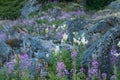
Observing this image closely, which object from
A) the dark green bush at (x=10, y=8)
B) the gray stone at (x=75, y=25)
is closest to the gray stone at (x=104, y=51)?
the gray stone at (x=75, y=25)

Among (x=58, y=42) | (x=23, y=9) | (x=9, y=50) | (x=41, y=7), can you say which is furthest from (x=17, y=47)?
(x=23, y=9)

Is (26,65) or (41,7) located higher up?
(26,65)

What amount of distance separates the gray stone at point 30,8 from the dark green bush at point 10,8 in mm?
510

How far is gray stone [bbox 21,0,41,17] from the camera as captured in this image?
21781 mm

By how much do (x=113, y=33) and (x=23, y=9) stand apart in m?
17.3

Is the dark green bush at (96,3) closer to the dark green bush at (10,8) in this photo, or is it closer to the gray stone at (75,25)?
the dark green bush at (10,8)

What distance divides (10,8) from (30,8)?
2.85 metres

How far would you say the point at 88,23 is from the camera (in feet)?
33.7

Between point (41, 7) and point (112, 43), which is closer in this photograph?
point (112, 43)

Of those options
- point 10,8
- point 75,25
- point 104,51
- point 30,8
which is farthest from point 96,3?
point 104,51

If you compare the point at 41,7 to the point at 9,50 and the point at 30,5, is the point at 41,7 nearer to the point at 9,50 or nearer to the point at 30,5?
the point at 30,5

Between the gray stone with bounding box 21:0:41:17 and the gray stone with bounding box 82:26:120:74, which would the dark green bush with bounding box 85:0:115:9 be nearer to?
the gray stone with bounding box 21:0:41:17

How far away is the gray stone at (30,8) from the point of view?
71.5 feet

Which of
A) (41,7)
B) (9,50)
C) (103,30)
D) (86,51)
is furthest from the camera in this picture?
(41,7)
